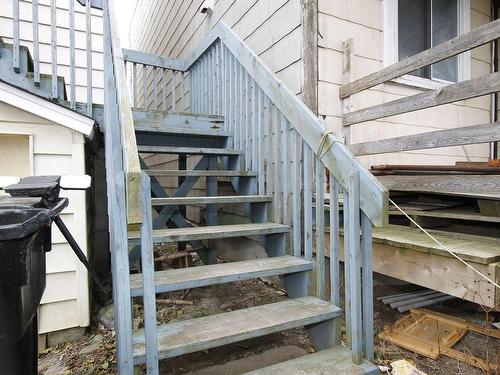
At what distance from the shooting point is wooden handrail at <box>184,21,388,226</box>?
1.61 meters

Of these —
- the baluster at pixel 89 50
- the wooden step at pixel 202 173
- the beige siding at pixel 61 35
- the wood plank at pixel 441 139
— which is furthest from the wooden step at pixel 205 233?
the beige siding at pixel 61 35

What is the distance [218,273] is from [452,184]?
1.60 meters

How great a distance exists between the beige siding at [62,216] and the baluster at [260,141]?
142 centimetres

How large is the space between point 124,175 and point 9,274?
1.80 feet

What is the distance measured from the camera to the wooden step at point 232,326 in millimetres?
1547

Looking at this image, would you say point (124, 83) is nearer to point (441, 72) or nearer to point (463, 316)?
point (463, 316)

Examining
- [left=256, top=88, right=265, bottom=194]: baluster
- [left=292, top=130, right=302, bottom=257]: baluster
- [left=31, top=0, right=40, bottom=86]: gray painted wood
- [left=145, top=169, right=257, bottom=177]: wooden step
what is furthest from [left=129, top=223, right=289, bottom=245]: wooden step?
[left=31, top=0, right=40, bottom=86]: gray painted wood

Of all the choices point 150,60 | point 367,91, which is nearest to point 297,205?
point 367,91

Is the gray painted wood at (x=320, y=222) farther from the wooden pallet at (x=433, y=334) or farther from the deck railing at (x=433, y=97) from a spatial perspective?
the deck railing at (x=433, y=97)

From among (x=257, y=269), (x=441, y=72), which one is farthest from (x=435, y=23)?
(x=257, y=269)

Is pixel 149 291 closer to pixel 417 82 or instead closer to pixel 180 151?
pixel 180 151

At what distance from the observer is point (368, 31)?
3.05 meters

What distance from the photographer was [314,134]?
6.62 feet

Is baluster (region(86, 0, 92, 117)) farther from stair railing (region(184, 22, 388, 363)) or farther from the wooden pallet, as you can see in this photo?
the wooden pallet
